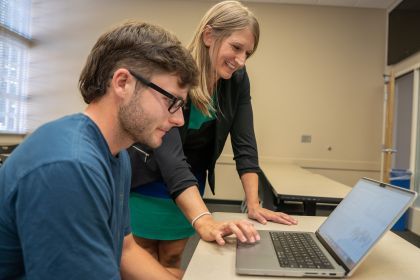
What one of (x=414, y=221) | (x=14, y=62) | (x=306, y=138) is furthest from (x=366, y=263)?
(x=14, y=62)

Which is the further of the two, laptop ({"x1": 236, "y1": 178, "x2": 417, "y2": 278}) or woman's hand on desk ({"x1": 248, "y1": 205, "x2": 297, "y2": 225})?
woman's hand on desk ({"x1": 248, "y1": 205, "x2": 297, "y2": 225})

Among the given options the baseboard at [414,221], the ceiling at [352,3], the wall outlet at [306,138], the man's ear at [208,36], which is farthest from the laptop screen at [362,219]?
the ceiling at [352,3]

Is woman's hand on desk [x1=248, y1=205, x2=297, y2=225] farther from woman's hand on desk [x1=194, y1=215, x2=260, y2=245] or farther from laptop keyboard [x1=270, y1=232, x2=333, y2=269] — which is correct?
woman's hand on desk [x1=194, y1=215, x2=260, y2=245]

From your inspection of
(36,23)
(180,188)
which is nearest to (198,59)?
(180,188)

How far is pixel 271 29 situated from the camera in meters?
4.34

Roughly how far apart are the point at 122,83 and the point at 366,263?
64cm

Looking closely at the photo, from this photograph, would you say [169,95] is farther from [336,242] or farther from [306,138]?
[306,138]

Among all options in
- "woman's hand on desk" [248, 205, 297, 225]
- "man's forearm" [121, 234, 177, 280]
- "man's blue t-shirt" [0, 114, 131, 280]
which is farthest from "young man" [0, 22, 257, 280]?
"woman's hand on desk" [248, 205, 297, 225]

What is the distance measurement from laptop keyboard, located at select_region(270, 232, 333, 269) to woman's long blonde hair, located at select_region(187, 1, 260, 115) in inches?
18.4

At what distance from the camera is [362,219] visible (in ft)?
2.62

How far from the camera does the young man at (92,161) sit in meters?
0.48

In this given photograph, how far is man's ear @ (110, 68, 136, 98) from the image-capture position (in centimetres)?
64

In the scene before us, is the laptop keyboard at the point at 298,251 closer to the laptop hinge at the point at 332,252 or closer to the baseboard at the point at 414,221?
the laptop hinge at the point at 332,252

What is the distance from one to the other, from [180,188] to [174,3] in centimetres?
391
